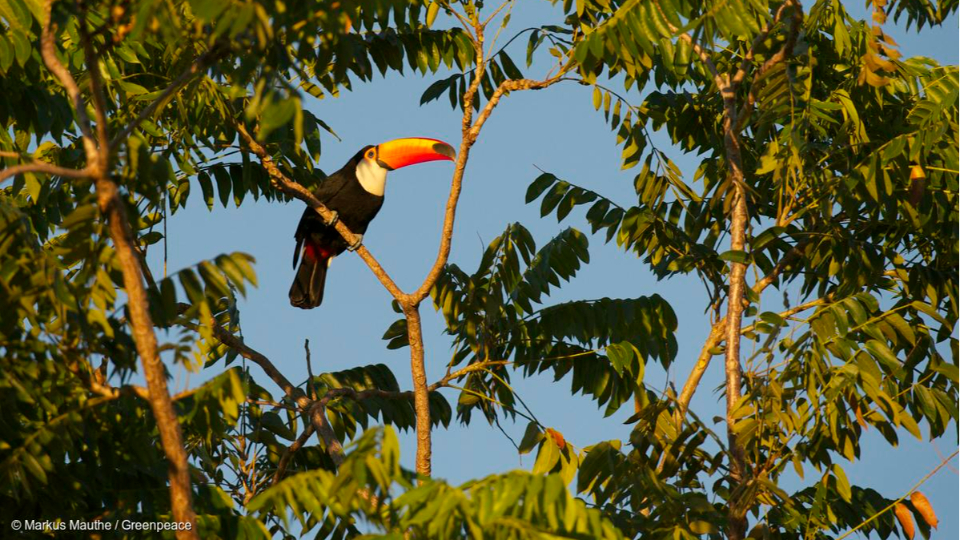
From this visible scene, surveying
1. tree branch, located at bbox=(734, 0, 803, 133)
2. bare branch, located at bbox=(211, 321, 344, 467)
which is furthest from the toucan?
tree branch, located at bbox=(734, 0, 803, 133)

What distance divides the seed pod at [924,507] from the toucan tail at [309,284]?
4.52 m

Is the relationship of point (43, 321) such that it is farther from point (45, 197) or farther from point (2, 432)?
point (45, 197)

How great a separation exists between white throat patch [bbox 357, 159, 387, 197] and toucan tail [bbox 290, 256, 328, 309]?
22.4 inches

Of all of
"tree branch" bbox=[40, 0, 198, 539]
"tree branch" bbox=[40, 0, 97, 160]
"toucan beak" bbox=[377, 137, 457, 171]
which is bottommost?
"tree branch" bbox=[40, 0, 198, 539]

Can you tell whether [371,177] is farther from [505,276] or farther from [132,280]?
[132,280]

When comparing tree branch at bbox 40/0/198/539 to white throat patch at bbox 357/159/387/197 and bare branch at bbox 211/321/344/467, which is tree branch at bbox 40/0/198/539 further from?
white throat patch at bbox 357/159/387/197

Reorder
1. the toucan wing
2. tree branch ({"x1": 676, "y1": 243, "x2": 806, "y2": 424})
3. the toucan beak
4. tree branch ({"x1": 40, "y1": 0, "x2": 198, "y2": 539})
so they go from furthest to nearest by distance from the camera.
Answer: the toucan beak
the toucan wing
tree branch ({"x1": 676, "y1": 243, "x2": 806, "y2": 424})
tree branch ({"x1": 40, "y1": 0, "x2": 198, "y2": 539})

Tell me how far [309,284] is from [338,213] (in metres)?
0.53

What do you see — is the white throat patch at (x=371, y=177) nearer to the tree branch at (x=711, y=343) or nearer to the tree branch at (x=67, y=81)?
the tree branch at (x=711, y=343)

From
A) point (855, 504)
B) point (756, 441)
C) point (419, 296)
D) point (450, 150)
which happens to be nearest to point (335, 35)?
point (419, 296)

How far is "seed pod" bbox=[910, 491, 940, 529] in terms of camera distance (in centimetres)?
415

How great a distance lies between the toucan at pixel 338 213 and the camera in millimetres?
7758

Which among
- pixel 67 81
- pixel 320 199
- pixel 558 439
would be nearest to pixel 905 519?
pixel 558 439

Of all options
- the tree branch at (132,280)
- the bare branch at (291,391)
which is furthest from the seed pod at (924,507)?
the tree branch at (132,280)
